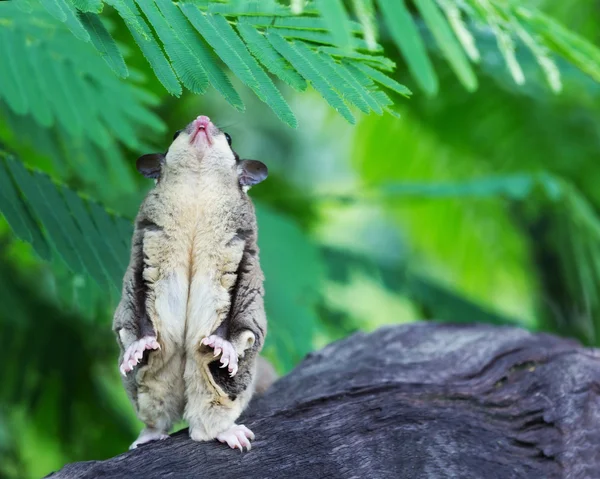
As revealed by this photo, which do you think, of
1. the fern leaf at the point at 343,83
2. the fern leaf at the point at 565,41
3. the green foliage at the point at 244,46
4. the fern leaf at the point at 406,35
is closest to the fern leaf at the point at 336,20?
the fern leaf at the point at 406,35

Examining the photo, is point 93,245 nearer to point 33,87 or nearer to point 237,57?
point 33,87

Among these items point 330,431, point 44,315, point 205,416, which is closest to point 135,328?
point 205,416

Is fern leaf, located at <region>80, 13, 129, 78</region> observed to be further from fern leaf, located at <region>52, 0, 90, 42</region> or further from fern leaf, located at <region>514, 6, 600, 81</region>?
fern leaf, located at <region>514, 6, 600, 81</region>

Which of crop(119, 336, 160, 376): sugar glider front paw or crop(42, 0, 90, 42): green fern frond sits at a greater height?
crop(42, 0, 90, 42): green fern frond

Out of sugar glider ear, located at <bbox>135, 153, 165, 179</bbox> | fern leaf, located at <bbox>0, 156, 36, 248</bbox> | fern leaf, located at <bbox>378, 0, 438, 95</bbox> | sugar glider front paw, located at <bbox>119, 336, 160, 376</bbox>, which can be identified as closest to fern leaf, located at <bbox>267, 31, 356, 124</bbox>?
fern leaf, located at <bbox>378, 0, 438, 95</bbox>

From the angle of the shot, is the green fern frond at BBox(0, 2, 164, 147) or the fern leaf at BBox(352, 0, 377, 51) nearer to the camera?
the fern leaf at BBox(352, 0, 377, 51)

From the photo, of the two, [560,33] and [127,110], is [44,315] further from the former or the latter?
[560,33]
